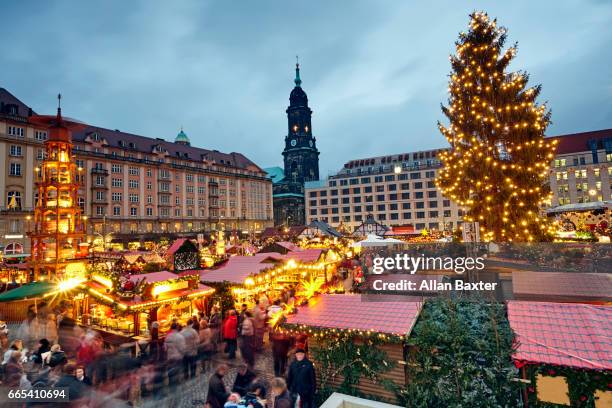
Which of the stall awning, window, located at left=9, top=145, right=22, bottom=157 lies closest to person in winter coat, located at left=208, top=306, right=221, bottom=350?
the stall awning

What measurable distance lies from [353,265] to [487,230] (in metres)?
11.2

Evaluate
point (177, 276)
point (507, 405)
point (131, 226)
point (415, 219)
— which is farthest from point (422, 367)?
point (415, 219)

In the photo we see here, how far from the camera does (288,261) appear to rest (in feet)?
55.3

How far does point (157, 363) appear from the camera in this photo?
10305 millimetres

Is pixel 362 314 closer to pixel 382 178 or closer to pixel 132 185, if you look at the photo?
pixel 132 185

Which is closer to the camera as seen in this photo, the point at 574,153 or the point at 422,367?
the point at 422,367

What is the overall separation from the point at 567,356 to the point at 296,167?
320 ft

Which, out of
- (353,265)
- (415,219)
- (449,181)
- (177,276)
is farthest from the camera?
(415,219)

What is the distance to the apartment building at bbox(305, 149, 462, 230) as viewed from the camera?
240 feet

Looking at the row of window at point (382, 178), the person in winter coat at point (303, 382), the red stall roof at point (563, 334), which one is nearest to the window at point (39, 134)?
the person in winter coat at point (303, 382)

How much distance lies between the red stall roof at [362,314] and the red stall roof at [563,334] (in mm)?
1998

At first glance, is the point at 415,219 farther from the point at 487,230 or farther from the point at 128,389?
the point at 128,389

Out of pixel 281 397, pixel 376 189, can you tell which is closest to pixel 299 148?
pixel 376 189

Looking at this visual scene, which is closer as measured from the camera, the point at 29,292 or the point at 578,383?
the point at 578,383
